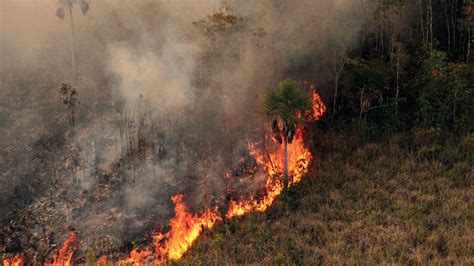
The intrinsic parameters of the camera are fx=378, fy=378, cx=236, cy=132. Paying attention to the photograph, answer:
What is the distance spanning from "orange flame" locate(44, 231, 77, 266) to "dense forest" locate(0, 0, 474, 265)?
0.39ft

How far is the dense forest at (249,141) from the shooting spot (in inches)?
649

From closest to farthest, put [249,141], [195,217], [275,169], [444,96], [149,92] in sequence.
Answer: [195,217] → [275,169] → [444,96] → [249,141] → [149,92]

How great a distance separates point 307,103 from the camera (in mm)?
18750

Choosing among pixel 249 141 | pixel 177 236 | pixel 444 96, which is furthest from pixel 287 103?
pixel 444 96

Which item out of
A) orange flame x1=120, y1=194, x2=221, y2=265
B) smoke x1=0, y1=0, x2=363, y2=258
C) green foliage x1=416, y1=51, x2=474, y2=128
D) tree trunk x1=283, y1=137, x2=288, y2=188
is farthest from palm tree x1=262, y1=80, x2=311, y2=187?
green foliage x1=416, y1=51, x2=474, y2=128

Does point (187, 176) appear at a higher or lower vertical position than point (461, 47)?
lower

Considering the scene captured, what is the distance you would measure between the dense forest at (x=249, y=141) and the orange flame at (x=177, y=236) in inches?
3.9

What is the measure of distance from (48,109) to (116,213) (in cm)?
1117

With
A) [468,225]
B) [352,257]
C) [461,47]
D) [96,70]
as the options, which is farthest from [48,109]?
[461,47]

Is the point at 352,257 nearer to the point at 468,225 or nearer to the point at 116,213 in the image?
the point at 468,225

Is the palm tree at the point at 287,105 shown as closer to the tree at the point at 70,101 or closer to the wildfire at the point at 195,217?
the wildfire at the point at 195,217

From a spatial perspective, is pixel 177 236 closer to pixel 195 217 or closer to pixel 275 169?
pixel 195 217

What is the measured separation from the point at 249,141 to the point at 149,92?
28.8 feet

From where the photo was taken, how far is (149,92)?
2705 cm
